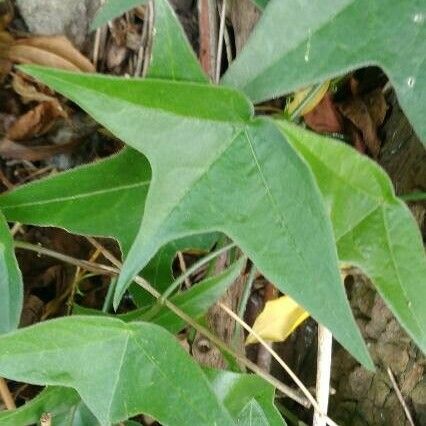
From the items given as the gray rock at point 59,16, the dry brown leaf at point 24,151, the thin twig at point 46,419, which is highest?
the gray rock at point 59,16

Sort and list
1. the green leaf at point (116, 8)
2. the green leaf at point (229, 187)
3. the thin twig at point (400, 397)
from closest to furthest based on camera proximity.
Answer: the green leaf at point (229, 187) < the green leaf at point (116, 8) < the thin twig at point (400, 397)

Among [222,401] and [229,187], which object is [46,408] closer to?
[222,401]

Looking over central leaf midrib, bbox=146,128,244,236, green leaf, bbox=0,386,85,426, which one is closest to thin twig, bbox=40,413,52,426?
green leaf, bbox=0,386,85,426

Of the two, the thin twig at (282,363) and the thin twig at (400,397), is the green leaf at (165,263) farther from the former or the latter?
the thin twig at (400,397)

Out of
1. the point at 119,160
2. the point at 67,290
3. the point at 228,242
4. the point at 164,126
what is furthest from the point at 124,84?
the point at 67,290

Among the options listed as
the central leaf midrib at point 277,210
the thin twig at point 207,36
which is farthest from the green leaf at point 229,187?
the thin twig at point 207,36

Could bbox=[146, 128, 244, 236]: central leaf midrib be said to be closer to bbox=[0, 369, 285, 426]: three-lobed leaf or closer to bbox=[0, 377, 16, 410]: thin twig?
bbox=[0, 369, 285, 426]: three-lobed leaf
